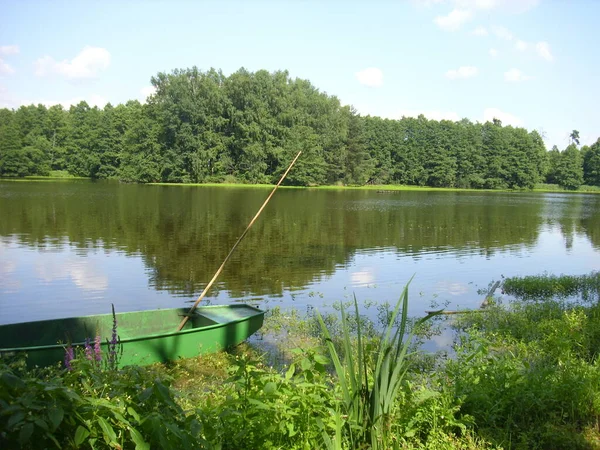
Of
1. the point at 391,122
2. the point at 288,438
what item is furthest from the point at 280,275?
the point at 391,122

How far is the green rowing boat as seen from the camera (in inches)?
278

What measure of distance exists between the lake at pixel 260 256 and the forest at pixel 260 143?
35785 mm

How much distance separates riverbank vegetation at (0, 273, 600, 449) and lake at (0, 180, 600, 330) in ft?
18.7

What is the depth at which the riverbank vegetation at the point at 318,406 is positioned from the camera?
2.55 meters

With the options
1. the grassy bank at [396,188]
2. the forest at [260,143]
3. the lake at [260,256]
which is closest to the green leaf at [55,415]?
the lake at [260,256]

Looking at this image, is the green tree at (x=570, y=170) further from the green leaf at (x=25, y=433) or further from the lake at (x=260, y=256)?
the green leaf at (x=25, y=433)

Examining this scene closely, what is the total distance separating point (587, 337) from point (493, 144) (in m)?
94.7

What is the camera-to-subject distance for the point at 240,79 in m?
69.0

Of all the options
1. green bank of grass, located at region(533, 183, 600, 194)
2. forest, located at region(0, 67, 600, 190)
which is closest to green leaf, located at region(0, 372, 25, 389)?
forest, located at region(0, 67, 600, 190)

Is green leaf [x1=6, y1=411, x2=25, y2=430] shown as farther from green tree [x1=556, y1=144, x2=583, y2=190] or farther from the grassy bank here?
green tree [x1=556, y1=144, x2=583, y2=190]

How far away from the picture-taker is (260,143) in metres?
68.6

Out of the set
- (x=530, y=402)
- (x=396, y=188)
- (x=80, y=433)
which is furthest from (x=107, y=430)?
(x=396, y=188)

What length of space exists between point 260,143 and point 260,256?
170ft

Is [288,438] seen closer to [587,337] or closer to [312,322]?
[587,337]
